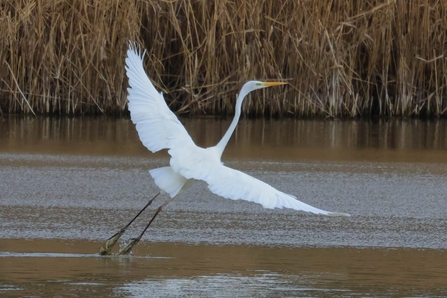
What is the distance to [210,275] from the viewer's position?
4840mm

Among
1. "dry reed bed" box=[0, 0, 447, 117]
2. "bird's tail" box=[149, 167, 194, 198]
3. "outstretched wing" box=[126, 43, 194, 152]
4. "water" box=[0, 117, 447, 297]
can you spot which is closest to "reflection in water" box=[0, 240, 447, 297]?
"water" box=[0, 117, 447, 297]

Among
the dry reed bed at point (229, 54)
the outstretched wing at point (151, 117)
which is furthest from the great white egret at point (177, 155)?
the dry reed bed at point (229, 54)

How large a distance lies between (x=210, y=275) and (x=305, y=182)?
10.9ft

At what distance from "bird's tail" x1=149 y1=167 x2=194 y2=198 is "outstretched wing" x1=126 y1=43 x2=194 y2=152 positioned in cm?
15

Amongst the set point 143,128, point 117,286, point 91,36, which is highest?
point 91,36

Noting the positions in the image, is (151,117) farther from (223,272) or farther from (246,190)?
(223,272)

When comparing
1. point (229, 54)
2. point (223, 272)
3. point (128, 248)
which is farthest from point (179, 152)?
point (229, 54)

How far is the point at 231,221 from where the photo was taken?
6.35 meters

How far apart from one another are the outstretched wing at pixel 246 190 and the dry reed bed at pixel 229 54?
22.3ft

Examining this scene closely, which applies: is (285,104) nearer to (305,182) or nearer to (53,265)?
(305,182)

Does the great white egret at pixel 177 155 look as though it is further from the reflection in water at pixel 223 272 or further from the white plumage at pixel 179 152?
the reflection in water at pixel 223 272

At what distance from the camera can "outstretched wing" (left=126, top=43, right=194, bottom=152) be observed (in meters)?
5.63

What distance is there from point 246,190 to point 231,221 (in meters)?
1.55

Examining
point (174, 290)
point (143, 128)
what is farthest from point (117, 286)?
point (143, 128)
